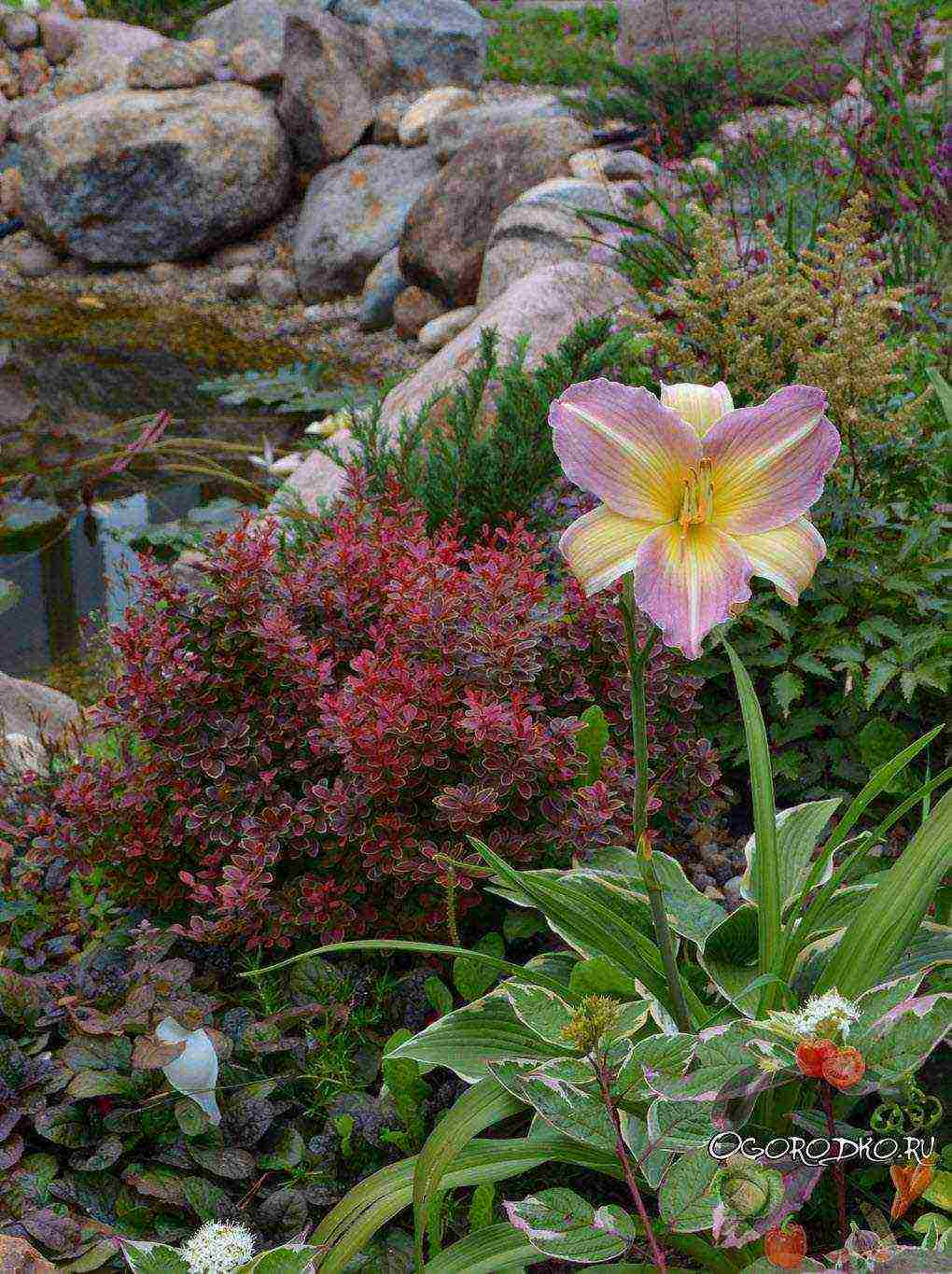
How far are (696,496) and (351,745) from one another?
0.96m

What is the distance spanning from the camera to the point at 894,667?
2504 millimetres

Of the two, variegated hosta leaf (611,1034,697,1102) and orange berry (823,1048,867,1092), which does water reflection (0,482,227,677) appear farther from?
orange berry (823,1048,867,1092)

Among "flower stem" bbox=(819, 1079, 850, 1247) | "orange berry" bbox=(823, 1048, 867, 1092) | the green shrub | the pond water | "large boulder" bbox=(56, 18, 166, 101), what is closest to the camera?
"orange berry" bbox=(823, 1048, 867, 1092)

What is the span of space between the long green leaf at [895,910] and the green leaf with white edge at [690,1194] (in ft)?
1.42

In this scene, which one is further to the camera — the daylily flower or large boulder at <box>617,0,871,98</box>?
large boulder at <box>617,0,871,98</box>

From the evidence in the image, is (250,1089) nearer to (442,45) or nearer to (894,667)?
(894,667)

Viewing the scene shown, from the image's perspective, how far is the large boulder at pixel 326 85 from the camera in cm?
874

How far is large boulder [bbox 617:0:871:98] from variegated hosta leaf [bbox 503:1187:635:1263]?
30.2ft

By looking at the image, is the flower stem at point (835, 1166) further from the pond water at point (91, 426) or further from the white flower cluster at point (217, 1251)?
the pond water at point (91, 426)

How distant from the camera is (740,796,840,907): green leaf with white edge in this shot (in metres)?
1.99

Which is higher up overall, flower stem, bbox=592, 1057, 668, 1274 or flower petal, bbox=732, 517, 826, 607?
flower petal, bbox=732, 517, 826, 607

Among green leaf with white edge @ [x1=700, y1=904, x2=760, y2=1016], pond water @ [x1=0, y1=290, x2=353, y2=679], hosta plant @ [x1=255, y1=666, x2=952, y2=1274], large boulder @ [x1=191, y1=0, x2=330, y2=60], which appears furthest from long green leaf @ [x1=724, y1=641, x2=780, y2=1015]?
large boulder @ [x1=191, y1=0, x2=330, y2=60]

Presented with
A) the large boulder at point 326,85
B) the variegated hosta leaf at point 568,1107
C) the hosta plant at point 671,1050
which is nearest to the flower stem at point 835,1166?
the hosta plant at point 671,1050

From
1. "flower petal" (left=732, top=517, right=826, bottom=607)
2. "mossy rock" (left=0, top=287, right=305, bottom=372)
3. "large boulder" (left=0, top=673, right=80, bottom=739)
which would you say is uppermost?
"flower petal" (left=732, top=517, right=826, bottom=607)
